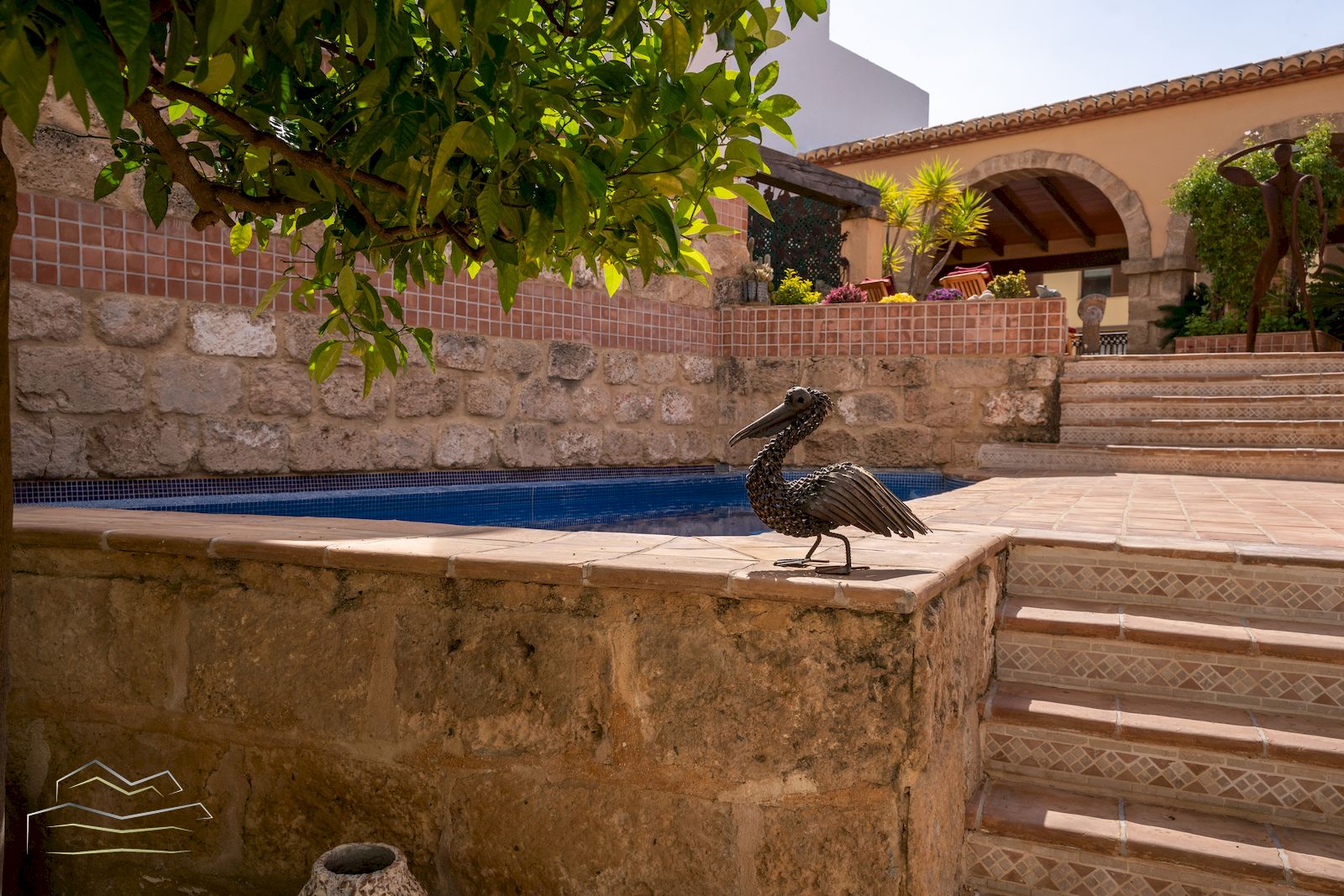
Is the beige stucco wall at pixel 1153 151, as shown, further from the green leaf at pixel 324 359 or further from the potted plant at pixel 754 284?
the green leaf at pixel 324 359

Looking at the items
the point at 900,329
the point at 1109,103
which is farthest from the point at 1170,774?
the point at 1109,103

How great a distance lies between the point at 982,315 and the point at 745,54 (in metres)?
6.01

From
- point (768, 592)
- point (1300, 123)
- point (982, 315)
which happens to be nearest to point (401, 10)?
point (768, 592)

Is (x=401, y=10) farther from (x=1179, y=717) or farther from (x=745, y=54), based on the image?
(x=1179, y=717)

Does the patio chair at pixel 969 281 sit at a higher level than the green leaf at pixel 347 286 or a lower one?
higher

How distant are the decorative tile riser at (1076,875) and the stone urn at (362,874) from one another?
1224 mm

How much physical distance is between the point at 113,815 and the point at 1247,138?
13183 mm

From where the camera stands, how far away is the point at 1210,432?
20.1ft

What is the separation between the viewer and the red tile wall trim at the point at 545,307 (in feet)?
12.8

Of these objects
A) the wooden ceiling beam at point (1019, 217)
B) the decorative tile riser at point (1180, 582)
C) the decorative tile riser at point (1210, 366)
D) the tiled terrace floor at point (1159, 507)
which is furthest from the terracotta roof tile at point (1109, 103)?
the decorative tile riser at point (1180, 582)

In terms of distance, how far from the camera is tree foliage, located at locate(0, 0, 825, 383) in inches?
32.3

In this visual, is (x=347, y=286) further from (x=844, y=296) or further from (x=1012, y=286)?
(x=1012, y=286)

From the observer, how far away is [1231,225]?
9438mm

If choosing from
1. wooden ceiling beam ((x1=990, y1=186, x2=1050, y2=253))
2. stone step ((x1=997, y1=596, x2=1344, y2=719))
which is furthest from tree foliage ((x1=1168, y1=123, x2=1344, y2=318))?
stone step ((x1=997, y1=596, x2=1344, y2=719))
